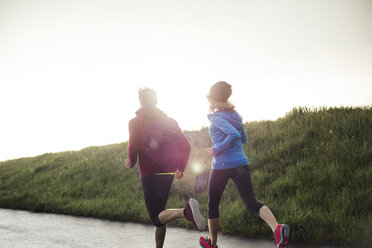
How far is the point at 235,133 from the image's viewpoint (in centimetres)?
360

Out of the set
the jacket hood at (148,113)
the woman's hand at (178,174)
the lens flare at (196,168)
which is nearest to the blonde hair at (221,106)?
the jacket hood at (148,113)

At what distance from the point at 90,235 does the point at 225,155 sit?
3647 millimetres

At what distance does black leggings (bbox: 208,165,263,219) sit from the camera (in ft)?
12.1

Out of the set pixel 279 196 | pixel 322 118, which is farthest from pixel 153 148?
pixel 322 118

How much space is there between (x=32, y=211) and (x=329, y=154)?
28.6 feet

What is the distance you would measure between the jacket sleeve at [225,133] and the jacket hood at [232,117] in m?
0.06

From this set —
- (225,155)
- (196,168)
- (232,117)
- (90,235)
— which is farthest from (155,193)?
(196,168)

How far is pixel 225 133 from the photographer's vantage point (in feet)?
12.0

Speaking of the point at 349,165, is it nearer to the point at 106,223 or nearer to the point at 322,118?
the point at 322,118

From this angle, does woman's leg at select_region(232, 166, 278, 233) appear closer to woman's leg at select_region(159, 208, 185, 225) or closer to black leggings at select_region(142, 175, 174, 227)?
woman's leg at select_region(159, 208, 185, 225)

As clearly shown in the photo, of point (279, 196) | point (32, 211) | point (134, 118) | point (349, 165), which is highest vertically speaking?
point (134, 118)

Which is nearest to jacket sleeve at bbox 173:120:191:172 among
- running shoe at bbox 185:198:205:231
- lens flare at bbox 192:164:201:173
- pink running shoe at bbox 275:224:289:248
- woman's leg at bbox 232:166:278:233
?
running shoe at bbox 185:198:205:231

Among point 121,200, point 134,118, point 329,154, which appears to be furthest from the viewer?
point 121,200

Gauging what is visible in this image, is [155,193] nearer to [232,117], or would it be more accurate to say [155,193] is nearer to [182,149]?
[182,149]
